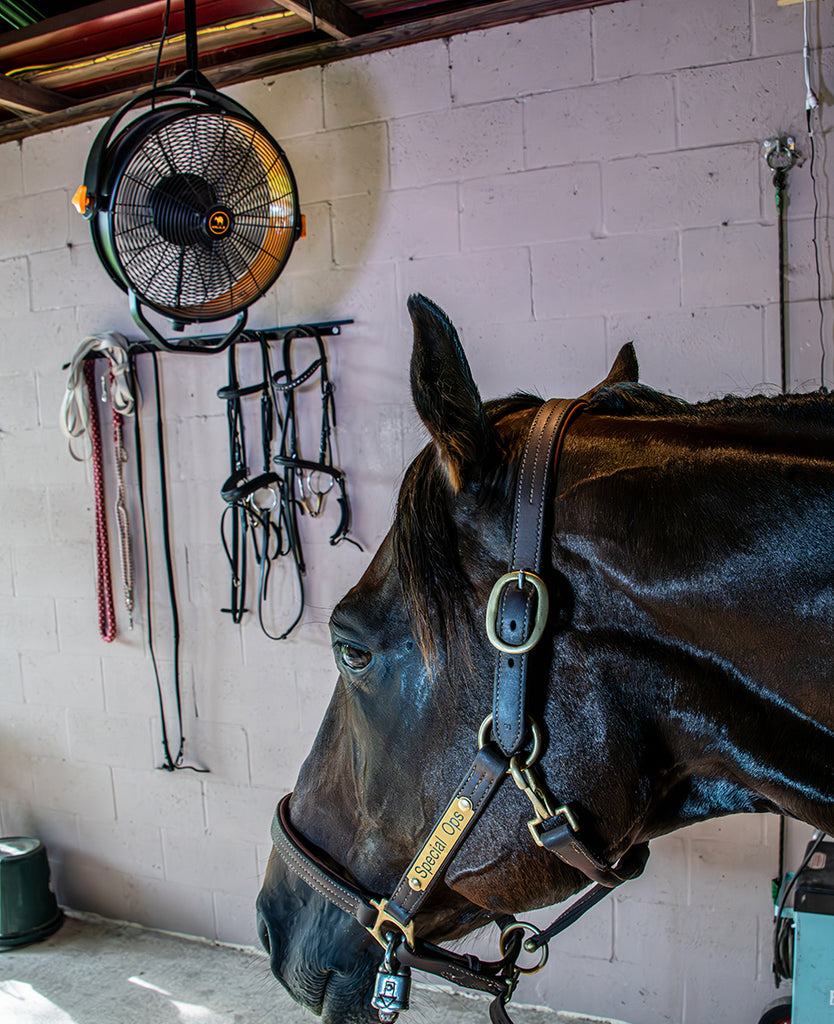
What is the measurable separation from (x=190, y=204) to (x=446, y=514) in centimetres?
149

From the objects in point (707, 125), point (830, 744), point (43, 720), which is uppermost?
point (707, 125)

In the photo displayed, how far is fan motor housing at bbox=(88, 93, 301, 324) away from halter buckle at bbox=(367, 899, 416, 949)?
1.51 m

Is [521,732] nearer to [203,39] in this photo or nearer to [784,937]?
[784,937]

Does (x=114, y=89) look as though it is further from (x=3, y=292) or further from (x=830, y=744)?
(x=830, y=744)

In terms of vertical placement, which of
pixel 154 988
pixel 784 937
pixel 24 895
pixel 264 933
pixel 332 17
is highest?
pixel 332 17

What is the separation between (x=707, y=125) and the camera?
1.93 metres

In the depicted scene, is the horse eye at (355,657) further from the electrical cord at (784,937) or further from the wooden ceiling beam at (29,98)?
the wooden ceiling beam at (29,98)

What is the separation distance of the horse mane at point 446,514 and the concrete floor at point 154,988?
1941 mm

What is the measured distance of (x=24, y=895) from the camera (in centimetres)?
271

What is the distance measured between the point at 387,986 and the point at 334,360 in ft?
5.63

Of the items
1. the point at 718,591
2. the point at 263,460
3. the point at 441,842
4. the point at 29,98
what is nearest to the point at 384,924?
the point at 441,842

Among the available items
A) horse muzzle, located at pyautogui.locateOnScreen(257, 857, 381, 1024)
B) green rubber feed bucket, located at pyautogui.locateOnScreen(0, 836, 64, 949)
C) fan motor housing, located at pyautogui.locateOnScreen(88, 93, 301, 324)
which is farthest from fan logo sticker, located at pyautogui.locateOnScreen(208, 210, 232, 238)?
green rubber feed bucket, located at pyautogui.locateOnScreen(0, 836, 64, 949)

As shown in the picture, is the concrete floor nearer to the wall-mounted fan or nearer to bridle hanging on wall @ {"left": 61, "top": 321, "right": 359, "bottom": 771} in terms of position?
bridle hanging on wall @ {"left": 61, "top": 321, "right": 359, "bottom": 771}

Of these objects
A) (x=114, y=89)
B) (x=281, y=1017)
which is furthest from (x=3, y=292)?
A: (x=281, y=1017)
